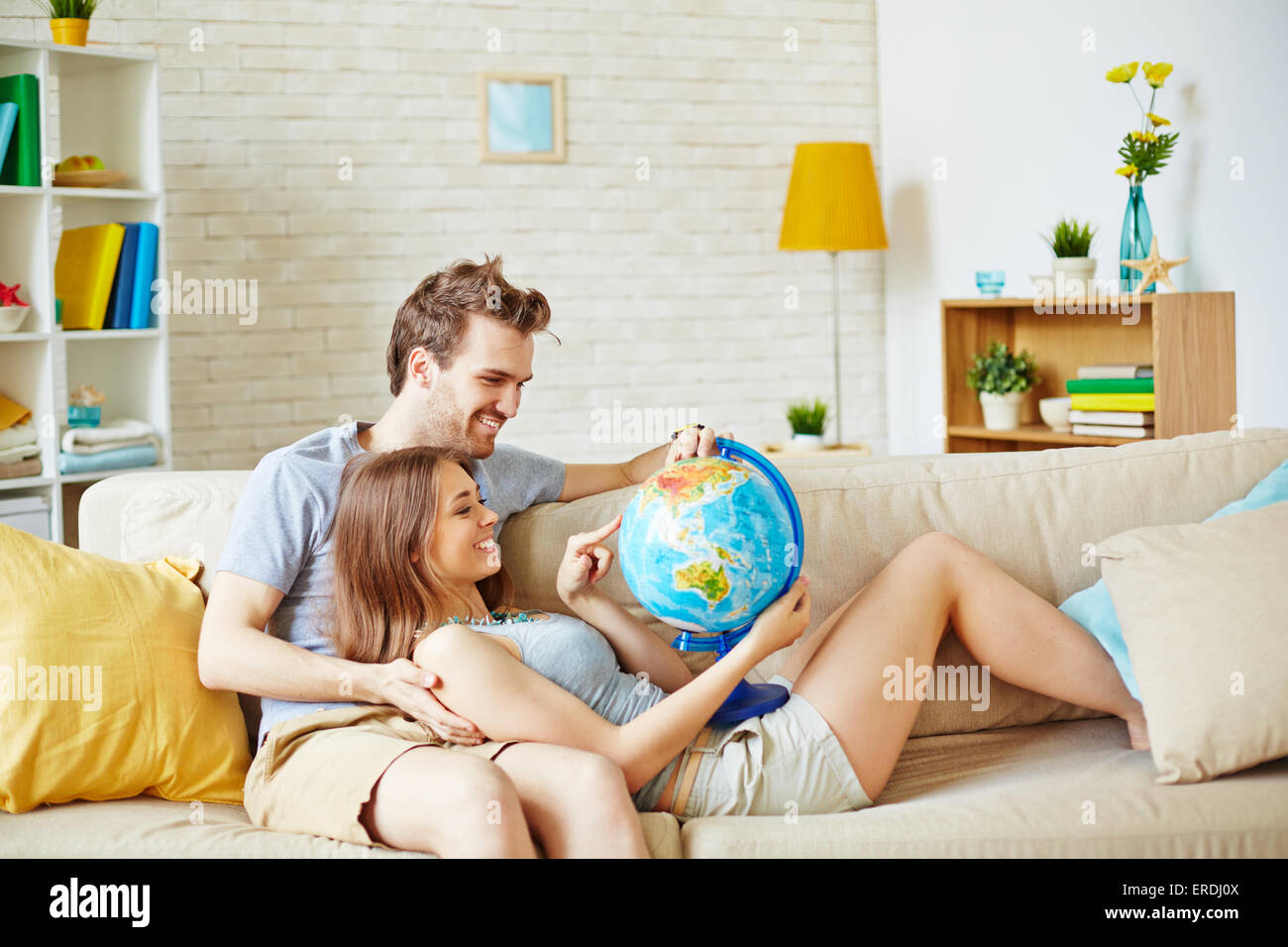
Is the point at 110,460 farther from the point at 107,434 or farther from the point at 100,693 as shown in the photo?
the point at 100,693

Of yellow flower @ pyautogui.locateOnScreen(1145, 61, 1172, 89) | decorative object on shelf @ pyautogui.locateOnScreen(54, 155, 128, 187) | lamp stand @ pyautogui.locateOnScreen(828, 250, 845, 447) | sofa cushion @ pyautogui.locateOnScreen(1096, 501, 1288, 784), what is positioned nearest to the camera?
sofa cushion @ pyautogui.locateOnScreen(1096, 501, 1288, 784)

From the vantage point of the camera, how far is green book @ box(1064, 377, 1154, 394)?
3.40 m

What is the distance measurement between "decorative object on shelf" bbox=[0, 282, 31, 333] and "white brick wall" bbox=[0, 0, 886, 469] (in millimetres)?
755

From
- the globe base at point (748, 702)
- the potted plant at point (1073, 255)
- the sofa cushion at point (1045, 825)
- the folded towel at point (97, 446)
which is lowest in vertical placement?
the sofa cushion at point (1045, 825)

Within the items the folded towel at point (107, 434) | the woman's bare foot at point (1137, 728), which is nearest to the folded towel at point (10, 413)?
the folded towel at point (107, 434)

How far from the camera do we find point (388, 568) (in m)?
1.73

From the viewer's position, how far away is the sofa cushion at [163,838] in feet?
5.18

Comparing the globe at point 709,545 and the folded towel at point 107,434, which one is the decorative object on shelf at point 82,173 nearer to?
the folded towel at point 107,434

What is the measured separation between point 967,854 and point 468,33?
3.52 metres

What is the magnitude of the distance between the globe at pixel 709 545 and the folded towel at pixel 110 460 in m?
2.31

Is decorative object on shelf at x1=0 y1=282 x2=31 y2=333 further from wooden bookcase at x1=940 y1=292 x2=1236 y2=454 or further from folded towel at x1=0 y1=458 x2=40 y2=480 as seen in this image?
wooden bookcase at x1=940 y1=292 x2=1236 y2=454

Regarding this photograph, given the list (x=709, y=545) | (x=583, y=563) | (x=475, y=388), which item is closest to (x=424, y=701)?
(x=583, y=563)

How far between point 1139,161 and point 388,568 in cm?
256

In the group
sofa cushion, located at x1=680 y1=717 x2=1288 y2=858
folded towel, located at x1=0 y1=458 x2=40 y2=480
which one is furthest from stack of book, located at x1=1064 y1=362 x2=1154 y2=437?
folded towel, located at x1=0 y1=458 x2=40 y2=480
